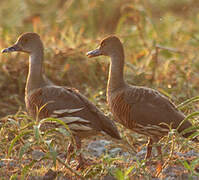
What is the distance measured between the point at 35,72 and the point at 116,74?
0.78 meters

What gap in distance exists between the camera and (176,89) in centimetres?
581

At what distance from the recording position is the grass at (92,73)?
3887 mm

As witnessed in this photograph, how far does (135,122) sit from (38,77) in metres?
1.07

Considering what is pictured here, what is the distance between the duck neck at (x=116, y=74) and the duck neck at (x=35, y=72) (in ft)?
2.13

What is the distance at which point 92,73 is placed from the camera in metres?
6.22

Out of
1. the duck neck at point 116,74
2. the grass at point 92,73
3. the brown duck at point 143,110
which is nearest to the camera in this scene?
the grass at point 92,73

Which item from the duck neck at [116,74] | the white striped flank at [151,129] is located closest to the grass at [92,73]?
the white striped flank at [151,129]

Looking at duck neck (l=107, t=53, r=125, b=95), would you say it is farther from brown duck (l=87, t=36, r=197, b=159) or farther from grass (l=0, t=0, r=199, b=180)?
grass (l=0, t=0, r=199, b=180)

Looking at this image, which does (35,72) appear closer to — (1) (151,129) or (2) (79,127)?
(2) (79,127)

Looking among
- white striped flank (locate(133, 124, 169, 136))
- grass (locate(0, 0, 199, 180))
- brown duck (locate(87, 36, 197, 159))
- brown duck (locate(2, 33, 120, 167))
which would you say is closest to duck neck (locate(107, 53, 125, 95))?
brown duck (locate(87, 36, 197, 159))

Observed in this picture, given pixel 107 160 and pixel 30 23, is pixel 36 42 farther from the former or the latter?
pixel 30 23

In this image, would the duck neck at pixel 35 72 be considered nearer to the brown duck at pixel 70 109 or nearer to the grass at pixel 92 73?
the brown duck at pixel 70 109

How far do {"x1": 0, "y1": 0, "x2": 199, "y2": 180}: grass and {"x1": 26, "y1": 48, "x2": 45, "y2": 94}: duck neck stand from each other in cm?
31

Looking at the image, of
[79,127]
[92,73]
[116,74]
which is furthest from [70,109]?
[92,73]
